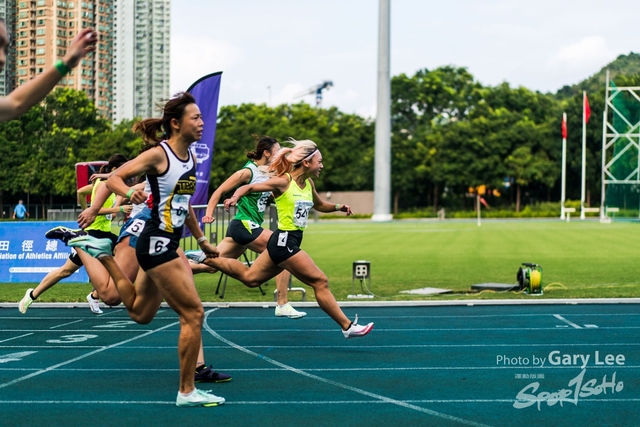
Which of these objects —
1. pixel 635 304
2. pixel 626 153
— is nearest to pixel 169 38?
pixel 635 304

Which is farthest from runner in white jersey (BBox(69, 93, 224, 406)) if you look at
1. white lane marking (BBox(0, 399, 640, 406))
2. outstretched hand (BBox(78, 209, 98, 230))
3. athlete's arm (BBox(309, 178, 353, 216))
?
athlete's arm (BBox(309, 178, 353, 216))

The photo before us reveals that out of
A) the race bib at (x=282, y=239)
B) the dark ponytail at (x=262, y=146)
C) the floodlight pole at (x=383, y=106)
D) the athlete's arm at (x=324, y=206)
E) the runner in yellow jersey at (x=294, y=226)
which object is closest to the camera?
the runner in yellow jersey at (x=294, y=226)

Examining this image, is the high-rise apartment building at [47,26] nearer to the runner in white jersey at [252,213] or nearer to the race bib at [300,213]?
the runner in white jersey at [252,213]

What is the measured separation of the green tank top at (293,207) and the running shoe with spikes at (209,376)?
2095 mm

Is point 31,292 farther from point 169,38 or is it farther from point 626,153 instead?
point 626,153

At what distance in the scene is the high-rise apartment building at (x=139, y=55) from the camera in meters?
21.6

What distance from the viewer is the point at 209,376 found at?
714 cm

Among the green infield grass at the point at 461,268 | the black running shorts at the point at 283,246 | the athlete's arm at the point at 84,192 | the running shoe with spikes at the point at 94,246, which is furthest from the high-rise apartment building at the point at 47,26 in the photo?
the running shoe with spikes at the point at 94,246

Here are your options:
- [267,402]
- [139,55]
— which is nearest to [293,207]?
[267,402]

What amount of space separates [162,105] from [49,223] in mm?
10900

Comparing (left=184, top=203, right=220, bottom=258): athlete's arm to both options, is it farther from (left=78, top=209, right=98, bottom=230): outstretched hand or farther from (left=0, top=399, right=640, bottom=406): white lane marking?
(left=0, top=399, right=640, bottom=406): white lane marking

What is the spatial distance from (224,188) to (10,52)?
6.96 m

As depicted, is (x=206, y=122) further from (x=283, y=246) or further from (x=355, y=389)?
(x=355, y=389)


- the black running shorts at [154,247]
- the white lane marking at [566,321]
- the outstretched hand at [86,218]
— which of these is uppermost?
the outstretched hand at [86,218]
